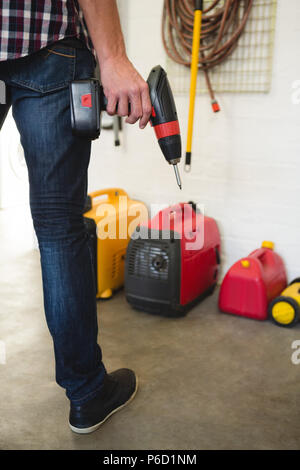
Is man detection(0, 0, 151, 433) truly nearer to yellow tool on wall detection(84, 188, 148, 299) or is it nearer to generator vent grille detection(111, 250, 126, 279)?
yellow tool on wall detection(84, 188, 148, 299)

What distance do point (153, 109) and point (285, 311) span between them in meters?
1.11

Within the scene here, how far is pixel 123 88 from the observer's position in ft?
3.43

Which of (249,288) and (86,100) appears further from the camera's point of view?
(249,288)

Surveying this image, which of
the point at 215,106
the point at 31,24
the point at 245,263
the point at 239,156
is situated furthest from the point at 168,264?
the point at 31,24

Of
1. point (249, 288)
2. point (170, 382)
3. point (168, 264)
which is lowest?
point (170, 382)

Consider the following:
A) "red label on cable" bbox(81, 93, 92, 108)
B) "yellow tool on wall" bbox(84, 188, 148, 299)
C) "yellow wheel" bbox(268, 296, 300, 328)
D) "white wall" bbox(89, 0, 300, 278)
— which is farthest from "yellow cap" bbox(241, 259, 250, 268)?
"red label on cable" bbox(81, 93, 92, 108)

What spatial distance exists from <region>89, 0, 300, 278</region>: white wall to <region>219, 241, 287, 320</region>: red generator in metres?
0.22

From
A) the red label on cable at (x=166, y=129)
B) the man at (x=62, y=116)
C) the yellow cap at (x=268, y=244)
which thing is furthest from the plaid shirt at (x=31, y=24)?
the yellow cap at (x=268, y=244)

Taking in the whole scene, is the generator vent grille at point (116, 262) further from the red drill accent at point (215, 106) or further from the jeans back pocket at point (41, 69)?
the jeans back pocket at point (41, 69)

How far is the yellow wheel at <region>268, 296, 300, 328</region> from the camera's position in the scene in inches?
74.4

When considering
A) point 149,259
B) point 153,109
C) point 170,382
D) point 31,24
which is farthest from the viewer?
point 149,259

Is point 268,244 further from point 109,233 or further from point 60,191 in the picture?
point 60,191

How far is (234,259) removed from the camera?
2.35 m
